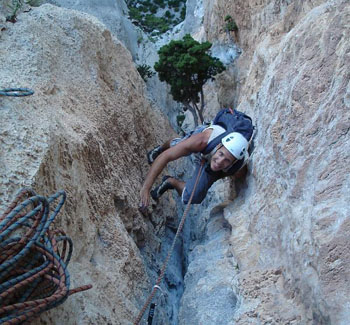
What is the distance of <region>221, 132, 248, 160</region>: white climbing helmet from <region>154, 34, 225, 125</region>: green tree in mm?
8203

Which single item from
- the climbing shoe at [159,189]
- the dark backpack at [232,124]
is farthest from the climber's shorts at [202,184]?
the climbing shoe at [159,189]

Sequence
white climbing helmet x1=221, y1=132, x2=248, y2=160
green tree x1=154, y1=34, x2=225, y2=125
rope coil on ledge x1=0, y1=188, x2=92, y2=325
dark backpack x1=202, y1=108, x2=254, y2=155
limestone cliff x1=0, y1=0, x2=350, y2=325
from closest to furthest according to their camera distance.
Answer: rope coil on ledge x1=0, y1=188, x2=92, y2=325 → limestone cliff x1=0, y1=0, x2=350, y2=325 → white climbing helmet x1=221, y1=132, x2=248, y2=160 → dark backpack x1=202, y1=108, x2=254, y2=155 → green tree x1=154, y1=34, x2=225, y2=125

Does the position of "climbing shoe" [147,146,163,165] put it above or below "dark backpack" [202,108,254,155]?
above

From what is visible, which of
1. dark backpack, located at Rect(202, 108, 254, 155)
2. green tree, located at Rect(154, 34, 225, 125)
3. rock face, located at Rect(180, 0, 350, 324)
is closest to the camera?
rock face, located at Rect(180, 0, 350, 324)

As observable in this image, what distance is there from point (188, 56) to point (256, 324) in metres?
10.1

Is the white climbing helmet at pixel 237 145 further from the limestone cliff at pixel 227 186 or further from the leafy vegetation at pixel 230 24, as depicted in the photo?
the leafy vegetation at pixel 230 24

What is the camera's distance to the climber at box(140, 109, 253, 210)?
12.4 feet

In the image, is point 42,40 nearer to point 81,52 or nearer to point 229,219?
point 81,52

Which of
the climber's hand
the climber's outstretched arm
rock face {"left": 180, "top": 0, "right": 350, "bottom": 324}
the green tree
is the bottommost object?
rock face {"left": 180, "top": 0, "right": 350, "bottom": 324}

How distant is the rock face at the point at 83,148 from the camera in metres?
2.28

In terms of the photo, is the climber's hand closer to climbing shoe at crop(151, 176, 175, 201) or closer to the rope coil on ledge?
climbing shoe at crop(151, 176, 175, 201)

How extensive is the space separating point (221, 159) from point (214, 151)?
7.6 inches

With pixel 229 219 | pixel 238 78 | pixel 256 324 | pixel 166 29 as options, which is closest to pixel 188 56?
pixel 238 78

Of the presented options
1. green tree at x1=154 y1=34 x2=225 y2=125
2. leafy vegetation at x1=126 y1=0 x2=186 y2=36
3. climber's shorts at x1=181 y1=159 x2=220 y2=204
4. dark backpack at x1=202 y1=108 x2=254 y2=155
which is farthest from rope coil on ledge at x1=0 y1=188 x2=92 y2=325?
leafy vegetation at x1=126 y1=0 x2=186 y2=36
